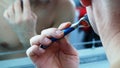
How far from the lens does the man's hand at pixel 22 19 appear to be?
0.95m

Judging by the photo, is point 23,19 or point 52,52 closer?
point 52,52

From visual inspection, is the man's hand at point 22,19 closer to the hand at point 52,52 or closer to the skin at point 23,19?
the skin at point 23,19

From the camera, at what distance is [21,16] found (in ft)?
3.14

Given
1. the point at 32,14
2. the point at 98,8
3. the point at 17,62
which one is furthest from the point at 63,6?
the point at 98,8

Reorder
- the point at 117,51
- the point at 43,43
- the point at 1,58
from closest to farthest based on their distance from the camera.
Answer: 1. the point at 117,51
2. the point at 43,43
3. the point at 1,58

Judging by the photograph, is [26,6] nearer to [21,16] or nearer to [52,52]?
[21,16]

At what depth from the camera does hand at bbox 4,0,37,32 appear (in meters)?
0.95

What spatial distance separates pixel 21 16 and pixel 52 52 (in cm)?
23

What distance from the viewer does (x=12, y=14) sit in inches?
37.7

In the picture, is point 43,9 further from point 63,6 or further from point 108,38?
point 108,38

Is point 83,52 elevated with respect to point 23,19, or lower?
lower

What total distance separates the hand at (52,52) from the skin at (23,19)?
0.19m

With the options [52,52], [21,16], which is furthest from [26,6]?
[52,52]

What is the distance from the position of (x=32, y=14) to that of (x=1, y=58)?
0.20 m
